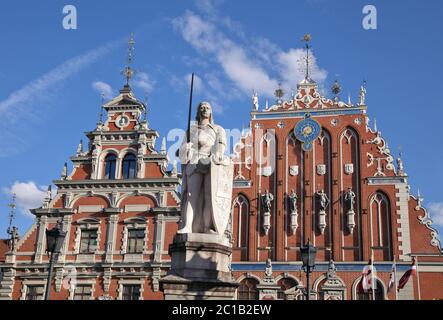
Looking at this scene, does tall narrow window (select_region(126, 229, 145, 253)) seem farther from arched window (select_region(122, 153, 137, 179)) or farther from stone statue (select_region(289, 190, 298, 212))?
stone statue (select_region(289, 190, 298, 212))

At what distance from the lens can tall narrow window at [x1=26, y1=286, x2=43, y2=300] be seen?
26.0 metres

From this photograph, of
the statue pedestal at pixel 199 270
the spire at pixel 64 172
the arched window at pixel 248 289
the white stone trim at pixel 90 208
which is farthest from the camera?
the spire at pixel 64 172

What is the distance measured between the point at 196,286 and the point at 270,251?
718 inches

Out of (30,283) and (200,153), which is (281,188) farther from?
(200,153)

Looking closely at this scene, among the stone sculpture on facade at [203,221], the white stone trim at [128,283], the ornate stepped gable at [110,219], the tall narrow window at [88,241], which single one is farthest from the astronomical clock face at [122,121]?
the stone sculpture on facade at [203,221]

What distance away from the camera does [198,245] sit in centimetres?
832

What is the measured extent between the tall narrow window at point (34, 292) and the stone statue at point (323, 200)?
14337 mm

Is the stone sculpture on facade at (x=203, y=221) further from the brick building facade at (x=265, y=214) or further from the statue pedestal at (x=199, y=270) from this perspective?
the brick building facade at (x=265, y=214)

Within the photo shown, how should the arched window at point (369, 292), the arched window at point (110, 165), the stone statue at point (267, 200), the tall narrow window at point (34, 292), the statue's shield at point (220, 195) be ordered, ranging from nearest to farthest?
1. the statue's shield at point (220, 195)
2. the arched window at point (369, 292)
3. the tall narrow window at point (34, 292)
4. the stone statue at point (267, 200)
5. the arched window at point (110, 165)

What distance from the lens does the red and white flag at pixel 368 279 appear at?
22303mm

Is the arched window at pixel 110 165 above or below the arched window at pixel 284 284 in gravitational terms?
above

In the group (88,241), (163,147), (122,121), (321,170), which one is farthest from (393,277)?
(122,121)
